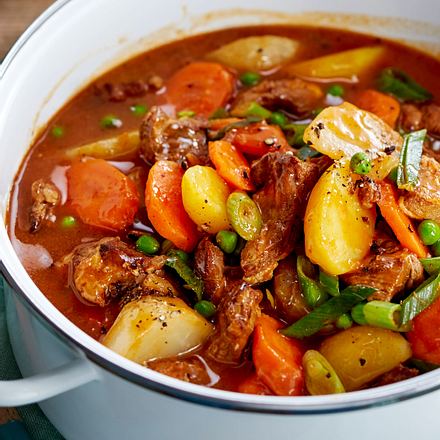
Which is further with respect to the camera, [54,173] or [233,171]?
[54,173]

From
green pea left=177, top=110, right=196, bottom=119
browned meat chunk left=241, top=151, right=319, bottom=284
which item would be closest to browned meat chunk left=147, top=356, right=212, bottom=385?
browned meat chunk left=241, top=151, right=319, bottom=284

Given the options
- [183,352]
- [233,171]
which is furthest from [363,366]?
[233,171]

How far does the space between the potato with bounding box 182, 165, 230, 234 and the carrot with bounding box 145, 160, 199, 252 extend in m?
0.08

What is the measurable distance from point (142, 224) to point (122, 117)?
0.82 meters

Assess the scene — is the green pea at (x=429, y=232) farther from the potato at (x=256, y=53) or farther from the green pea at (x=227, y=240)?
the potato at (x=256, y=53)

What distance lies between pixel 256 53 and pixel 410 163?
1551mm

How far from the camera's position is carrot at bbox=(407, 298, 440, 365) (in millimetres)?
2773

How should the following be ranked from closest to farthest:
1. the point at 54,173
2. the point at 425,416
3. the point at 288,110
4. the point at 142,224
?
the point at 425,416, the point at 142,224, the point at 54,173, the point at 288,110

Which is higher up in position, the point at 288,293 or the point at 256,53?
the point at 256,53

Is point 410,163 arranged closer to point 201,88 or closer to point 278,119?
point 278,119

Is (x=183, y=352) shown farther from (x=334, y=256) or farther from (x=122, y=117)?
(x=122, y=117)

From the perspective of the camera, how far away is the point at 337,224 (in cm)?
289

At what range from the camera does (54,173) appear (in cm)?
375

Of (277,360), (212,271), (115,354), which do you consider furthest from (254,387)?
(115,354)
